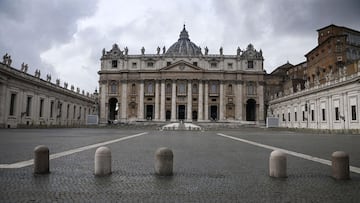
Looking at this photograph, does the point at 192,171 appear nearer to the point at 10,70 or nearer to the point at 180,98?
the point at 10,70

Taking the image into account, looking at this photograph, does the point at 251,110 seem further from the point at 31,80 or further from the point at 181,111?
the point at 31,80

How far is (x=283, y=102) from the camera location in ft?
214

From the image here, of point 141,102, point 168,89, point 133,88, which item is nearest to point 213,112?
point 168,89

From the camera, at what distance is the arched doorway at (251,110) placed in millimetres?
75906

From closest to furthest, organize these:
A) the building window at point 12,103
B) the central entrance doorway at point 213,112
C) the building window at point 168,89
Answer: the building window at point 12,103
the building window at point 168,89
the central entrance doorway at point 213,112

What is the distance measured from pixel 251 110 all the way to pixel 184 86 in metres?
18.3

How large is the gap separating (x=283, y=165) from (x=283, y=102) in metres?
61.7

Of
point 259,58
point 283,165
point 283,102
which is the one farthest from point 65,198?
point 259,58

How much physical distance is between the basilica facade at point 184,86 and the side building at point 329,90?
783 cm

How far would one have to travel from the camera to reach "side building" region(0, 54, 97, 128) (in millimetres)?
38312

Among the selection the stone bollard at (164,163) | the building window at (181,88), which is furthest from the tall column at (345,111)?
the stone bollard at (164,163)

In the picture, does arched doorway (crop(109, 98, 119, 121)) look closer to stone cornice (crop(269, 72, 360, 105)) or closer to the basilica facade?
the basilica facade

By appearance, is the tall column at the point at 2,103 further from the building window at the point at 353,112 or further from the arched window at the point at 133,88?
the building window at the point at 353,112

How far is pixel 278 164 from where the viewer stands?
6496mm
